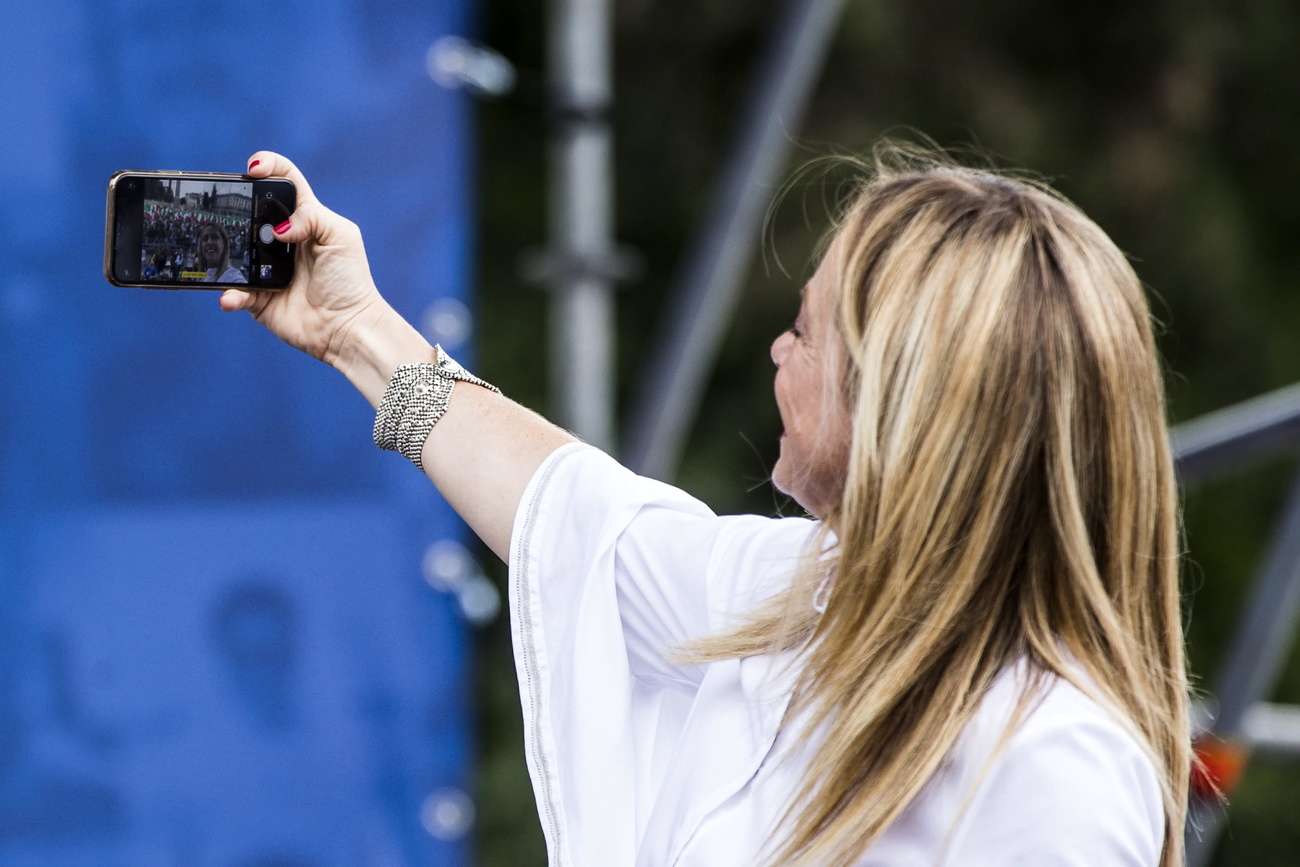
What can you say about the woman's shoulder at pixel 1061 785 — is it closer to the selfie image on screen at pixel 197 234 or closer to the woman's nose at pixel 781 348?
the woman's nose at pixel 781 348

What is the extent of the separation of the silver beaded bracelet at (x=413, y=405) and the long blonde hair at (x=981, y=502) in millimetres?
358

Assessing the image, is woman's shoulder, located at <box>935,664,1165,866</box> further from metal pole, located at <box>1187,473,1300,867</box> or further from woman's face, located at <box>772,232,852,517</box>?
metal pole, located at <box>1187,473,1300,867</box>

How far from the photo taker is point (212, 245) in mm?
1094

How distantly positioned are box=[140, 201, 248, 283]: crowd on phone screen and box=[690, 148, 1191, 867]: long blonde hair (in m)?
0.50

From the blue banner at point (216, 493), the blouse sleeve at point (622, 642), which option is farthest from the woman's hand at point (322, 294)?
the blue banner at point (216, 493)

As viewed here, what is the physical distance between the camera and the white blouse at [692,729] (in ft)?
2.83

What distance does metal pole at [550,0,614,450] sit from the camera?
178cm

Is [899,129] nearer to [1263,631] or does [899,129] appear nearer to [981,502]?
[1263,631]

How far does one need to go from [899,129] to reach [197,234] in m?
3.21

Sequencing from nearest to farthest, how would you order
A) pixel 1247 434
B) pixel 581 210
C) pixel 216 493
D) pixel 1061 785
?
1. pixel 1061 785
2. pixel 216 493
3. pixel 581 210
4. pixel 1247 434

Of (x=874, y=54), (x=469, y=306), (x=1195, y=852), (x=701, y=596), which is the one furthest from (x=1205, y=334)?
(x=701, y=596)

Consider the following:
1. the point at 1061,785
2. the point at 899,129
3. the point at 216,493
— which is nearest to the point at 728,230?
the point at 216,493

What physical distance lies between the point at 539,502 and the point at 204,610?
506 millimetres

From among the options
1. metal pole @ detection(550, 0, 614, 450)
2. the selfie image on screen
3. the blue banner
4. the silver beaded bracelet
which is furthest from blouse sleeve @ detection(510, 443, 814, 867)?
metal pole @ detection(550, 0, 614, 450)
